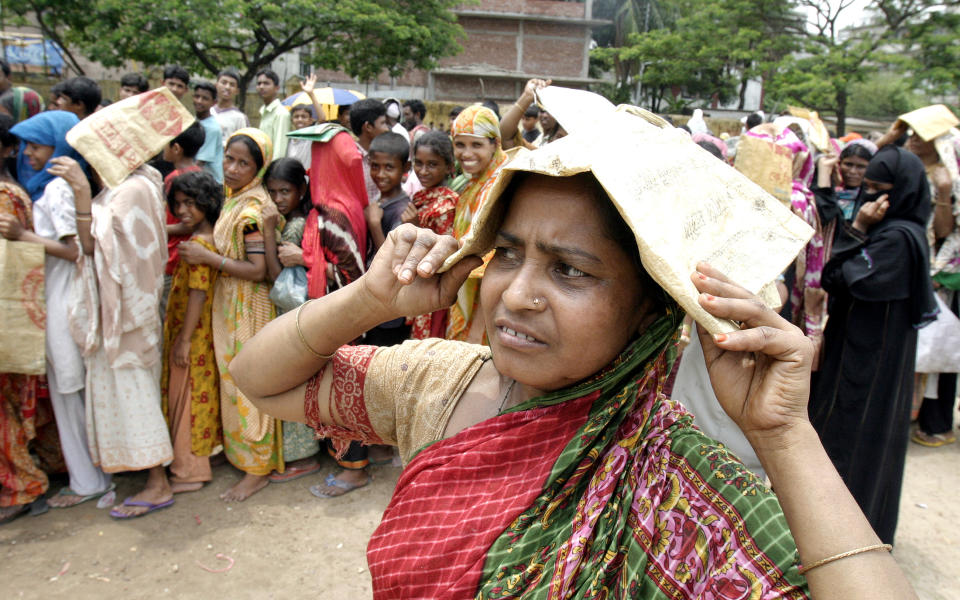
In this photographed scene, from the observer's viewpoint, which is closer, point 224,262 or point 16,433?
point 16,433

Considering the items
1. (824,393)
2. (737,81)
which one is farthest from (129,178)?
(737,81)

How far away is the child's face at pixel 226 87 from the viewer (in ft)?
24.4

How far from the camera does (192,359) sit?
4.17 metres

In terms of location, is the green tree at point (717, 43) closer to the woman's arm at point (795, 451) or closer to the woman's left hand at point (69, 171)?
the woman's left hand at point (69, 171)

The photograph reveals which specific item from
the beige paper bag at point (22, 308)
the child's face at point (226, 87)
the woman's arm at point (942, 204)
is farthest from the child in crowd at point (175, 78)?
the woman's arm at point (942, 204)

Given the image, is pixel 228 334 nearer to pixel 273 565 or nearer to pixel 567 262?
pixel 273 565

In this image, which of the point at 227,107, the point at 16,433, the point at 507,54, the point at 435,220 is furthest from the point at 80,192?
the point at 507,54

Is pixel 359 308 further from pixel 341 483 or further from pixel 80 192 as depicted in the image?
pixel 341 483

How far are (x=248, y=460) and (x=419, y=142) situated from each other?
245 centimetres

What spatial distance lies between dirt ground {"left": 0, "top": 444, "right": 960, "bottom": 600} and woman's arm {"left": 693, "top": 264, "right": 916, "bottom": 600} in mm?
2818

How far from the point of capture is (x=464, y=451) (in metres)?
1.39

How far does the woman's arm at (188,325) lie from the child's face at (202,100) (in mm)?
2960

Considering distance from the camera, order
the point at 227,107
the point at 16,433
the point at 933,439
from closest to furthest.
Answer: the point at 16,433, the point at 933,439, the point at 227,107

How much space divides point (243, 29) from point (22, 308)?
1587cm
